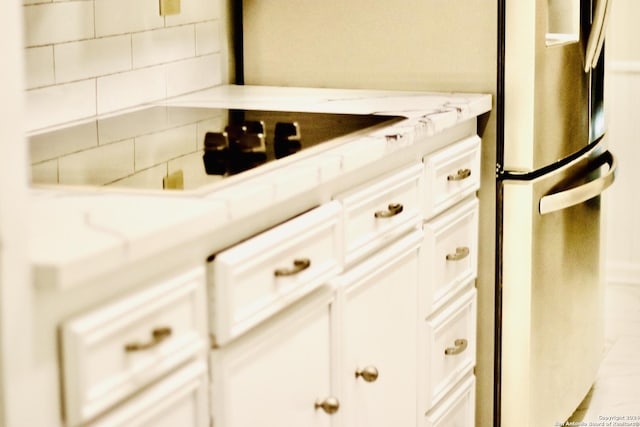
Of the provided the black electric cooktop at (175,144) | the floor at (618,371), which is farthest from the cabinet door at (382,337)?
the floor at (618,371)

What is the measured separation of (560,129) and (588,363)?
2.48 ft

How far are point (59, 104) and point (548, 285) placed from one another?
3.98 feet

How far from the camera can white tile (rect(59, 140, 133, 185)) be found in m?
1.60

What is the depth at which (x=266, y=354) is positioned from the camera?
1569 millimetres

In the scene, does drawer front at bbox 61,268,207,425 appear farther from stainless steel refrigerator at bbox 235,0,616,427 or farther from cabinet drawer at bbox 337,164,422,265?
stainless steel refrigerator at bbox 235,0,616,427

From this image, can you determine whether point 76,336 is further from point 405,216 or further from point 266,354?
point 405,216

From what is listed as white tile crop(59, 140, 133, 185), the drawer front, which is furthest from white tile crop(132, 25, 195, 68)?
the drawer front

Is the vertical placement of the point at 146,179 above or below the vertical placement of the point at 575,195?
above

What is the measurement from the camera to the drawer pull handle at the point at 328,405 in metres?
1.74

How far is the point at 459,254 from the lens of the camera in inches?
92.2

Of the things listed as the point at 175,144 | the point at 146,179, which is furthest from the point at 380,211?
the point at 146,179

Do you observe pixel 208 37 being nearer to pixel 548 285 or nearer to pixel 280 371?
pixel 548 285

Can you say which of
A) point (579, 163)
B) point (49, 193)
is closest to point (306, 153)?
point (49, 193)

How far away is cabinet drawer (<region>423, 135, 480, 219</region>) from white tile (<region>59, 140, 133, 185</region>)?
60cm
